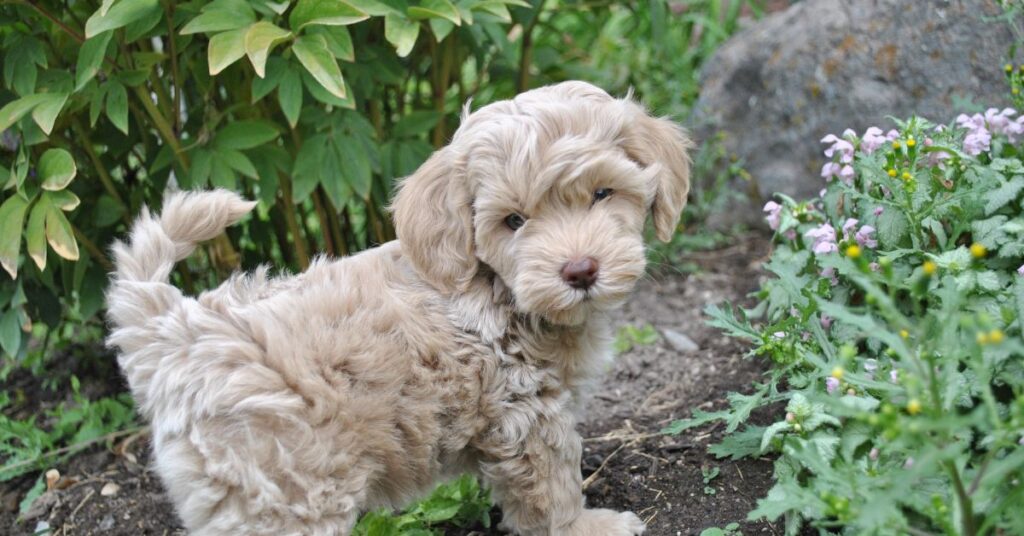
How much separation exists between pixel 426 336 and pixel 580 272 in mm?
562

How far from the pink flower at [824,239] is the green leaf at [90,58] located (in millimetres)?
2812

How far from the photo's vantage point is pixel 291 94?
3.91 metres

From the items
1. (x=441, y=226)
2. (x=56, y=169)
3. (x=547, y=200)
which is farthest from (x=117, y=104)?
(x=547, y=200)

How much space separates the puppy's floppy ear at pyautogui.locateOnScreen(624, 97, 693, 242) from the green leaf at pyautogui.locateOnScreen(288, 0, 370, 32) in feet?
3.47

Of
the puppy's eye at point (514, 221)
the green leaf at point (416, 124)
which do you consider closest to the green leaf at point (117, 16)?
the green leaf at point (416, 124)

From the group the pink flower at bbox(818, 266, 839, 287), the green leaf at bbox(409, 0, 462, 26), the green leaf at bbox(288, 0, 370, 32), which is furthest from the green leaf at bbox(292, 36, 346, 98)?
the pink flower at bbox(818, 266, 839, 287)

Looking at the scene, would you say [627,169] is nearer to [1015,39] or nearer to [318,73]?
[318,73]

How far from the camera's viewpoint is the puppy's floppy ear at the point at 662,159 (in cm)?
335

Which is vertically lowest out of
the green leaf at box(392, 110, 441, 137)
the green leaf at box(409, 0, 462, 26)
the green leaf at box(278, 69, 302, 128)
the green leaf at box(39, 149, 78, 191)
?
Answer: the green leaf at box(392, 110, 441, 137)

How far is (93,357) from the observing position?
525 cm

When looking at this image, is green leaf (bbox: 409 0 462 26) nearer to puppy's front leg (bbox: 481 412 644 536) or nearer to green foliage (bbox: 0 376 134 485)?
puppy's front leg (bbox: 481 412 644 536)

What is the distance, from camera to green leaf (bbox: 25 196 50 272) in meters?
3.83

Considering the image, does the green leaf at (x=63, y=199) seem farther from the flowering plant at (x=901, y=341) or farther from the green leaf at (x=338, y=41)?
the flowering plant at (x=901, y=341)

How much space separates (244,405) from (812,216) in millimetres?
2544
